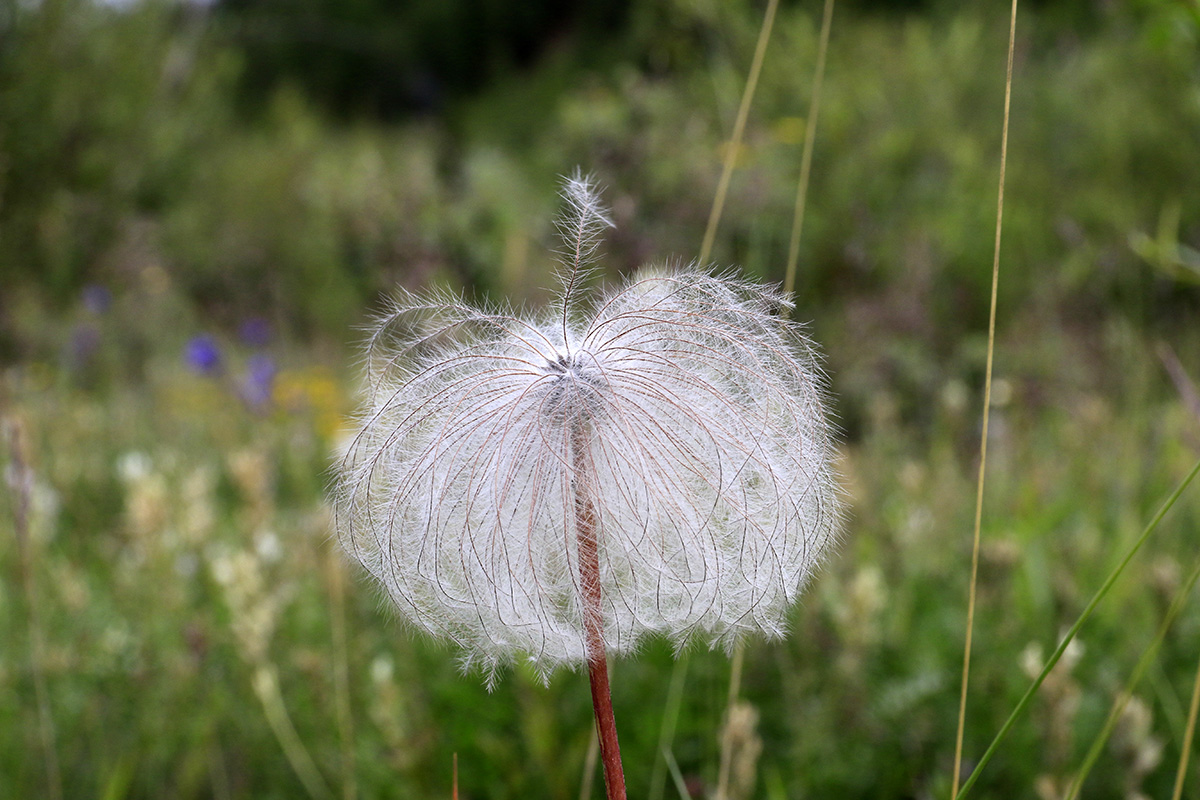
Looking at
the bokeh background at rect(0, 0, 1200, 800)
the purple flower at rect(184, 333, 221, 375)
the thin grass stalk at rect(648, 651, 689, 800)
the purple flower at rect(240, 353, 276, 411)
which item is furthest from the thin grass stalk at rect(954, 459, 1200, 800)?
the purple flower at rect(184, 333, 221, 375)

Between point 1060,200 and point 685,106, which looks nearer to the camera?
point 1060,200

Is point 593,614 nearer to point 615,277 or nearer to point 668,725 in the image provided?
point 668,725

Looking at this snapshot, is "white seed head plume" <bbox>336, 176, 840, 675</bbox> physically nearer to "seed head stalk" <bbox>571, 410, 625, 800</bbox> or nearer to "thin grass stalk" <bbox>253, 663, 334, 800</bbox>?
"seed head stalk" <bbox>571, 410, 625, 800</bbox>

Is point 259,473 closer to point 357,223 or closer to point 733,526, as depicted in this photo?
point 733,526

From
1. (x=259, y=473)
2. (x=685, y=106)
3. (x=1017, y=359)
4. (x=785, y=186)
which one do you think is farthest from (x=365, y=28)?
(x=259, y=473)

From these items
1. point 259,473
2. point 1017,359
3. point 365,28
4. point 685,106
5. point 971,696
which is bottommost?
point 971,696

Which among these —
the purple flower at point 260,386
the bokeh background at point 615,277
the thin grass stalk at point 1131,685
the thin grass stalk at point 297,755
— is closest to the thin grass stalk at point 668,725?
the bokeh background at point 615,277
